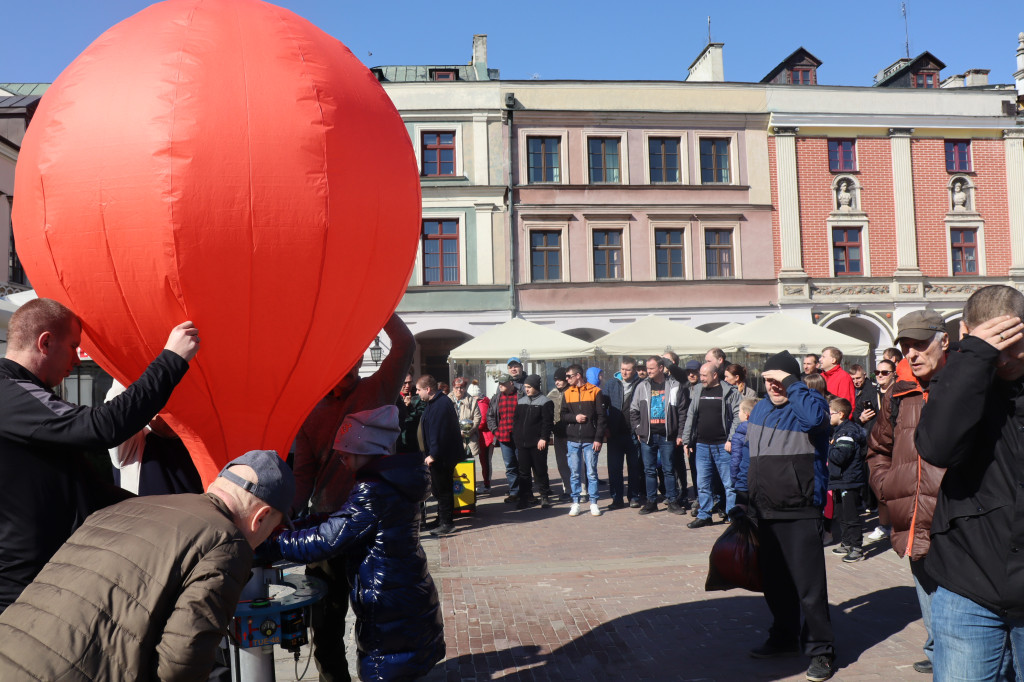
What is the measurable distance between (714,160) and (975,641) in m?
25.0

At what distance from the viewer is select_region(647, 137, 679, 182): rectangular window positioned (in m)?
25.6

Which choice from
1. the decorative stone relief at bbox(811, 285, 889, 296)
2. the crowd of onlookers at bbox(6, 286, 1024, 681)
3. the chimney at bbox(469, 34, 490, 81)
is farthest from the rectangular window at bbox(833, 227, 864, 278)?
the crowd of onlookers at bbox(6, 286, 1024, 681)

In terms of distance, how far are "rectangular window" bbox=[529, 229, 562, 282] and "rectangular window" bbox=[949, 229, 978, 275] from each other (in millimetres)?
13918

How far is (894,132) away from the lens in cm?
2614

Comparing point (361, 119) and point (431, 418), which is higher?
point (361, 119)

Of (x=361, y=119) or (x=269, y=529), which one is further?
(x=361, y=119)

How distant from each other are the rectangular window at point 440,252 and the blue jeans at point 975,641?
22523 millimetres

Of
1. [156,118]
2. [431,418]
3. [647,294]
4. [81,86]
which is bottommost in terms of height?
[431,418]

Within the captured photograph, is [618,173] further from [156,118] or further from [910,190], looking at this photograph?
[156,118]

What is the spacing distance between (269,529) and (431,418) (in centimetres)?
733

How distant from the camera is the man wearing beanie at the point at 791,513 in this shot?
4.73 meters

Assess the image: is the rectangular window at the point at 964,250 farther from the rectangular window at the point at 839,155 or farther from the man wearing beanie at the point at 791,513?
the man wearing beanie at the point at 791,513

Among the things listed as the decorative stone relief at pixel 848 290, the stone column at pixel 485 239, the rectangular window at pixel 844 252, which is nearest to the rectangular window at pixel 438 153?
the stone column at pixel 485 239

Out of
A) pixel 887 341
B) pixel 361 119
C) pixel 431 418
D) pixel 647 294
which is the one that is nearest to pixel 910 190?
pixel 887 341
